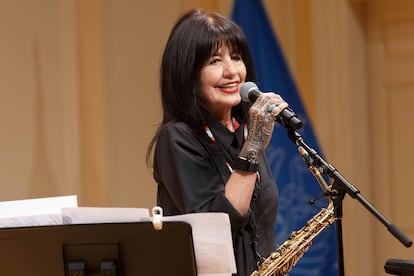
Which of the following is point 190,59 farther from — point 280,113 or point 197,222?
point 197,222

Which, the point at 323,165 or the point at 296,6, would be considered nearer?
the point at 323,165

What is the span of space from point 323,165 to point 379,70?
301 centimetres

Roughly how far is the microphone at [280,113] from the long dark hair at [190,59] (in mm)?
152

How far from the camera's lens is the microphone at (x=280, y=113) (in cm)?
230

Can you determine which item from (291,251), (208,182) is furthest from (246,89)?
(291,251)

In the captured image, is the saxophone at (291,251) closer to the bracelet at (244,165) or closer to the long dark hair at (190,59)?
the bracelet at (244,165)

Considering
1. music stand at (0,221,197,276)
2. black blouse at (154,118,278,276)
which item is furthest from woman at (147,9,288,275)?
music stand at (0,221,197,276)

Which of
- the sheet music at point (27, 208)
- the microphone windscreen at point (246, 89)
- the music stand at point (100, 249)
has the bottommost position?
the music stand at point (100, 249)

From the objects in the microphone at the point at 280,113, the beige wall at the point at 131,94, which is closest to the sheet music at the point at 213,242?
the microphone at the point at 280,113

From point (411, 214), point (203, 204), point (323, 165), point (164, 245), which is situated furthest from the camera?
point (411, 214)

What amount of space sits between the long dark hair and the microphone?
152 millimetres

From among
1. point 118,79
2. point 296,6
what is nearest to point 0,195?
point 118,79

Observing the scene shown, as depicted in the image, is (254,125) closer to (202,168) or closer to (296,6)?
(202,168)

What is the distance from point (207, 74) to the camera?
2.68 metres
